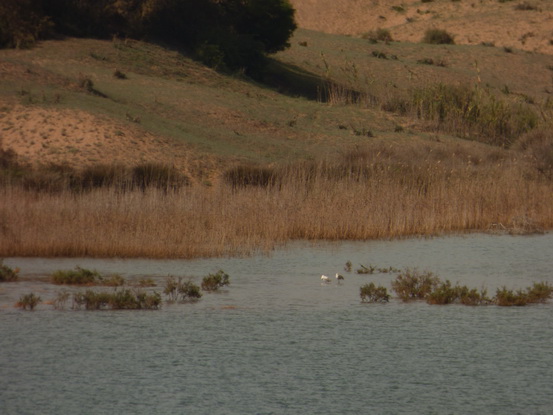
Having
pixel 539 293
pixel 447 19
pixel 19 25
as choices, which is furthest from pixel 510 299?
pixel 447 19

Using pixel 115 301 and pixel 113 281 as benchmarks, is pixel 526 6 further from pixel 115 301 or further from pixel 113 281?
pixel 115 301

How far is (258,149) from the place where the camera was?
3444 centimetres

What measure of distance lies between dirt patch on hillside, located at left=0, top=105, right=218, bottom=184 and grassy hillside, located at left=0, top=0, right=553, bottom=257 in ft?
0.20

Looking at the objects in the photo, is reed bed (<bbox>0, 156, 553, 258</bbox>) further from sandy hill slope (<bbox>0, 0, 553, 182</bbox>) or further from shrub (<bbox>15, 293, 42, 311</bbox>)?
sandy hill slope (<bbox>0, 0, 553, 182</bbox>)

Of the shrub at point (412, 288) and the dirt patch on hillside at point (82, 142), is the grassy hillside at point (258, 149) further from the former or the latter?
the shrub at point (412, 288)

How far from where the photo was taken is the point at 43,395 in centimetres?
1006

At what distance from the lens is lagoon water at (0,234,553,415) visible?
9938 millimetres

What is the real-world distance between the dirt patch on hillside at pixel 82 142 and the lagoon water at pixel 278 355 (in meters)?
12.7

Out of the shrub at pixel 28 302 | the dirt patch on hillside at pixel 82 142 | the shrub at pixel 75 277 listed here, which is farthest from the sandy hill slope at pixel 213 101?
the shrub at pixel 28 302

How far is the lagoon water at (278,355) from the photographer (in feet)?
32.6

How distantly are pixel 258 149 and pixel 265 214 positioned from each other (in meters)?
12.8

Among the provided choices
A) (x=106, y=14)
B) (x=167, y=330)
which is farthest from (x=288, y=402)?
(x=106, y=14)

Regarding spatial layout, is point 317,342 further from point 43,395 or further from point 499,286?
point 499,286

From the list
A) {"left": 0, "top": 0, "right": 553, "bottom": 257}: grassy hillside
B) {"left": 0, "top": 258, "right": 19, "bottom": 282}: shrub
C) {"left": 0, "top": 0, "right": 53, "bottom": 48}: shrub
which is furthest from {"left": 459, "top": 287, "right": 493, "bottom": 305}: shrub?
{"left": 0, "top": 0, "right": 53, "bottom": 48}: shrub
